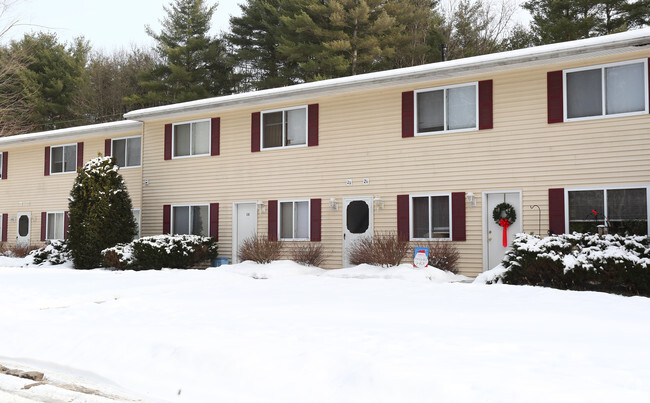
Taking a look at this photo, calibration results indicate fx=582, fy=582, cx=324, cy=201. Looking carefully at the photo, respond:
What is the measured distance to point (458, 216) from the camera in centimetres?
1329

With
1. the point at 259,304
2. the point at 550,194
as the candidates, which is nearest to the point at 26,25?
the point at 259,304

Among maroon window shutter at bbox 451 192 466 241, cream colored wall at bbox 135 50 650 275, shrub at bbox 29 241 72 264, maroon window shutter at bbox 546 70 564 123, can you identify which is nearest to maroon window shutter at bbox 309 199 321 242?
cream colored wall at bbox 135 50 650 275

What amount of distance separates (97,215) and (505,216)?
1117 centimetres

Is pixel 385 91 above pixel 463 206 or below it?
above

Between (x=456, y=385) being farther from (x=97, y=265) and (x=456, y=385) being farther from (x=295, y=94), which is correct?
(x=97, y=265)

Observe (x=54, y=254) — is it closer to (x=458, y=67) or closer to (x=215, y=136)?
(x=215, y=136)

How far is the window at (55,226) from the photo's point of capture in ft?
68.7

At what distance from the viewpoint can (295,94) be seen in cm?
1534

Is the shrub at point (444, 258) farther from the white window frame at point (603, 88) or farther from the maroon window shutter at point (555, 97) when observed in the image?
the white window frame at point (603, 88)

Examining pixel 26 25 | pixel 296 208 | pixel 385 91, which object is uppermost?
pixel 26 25

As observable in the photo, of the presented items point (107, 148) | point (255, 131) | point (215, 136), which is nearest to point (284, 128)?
point (255, 131)

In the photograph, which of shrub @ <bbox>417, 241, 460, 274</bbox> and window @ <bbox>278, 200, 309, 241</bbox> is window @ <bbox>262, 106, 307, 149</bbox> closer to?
window @ <bbox>278, 200, 309, 241</bbox>

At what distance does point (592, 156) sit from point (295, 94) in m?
7.38

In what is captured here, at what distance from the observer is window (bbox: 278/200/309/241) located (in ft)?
51.2
